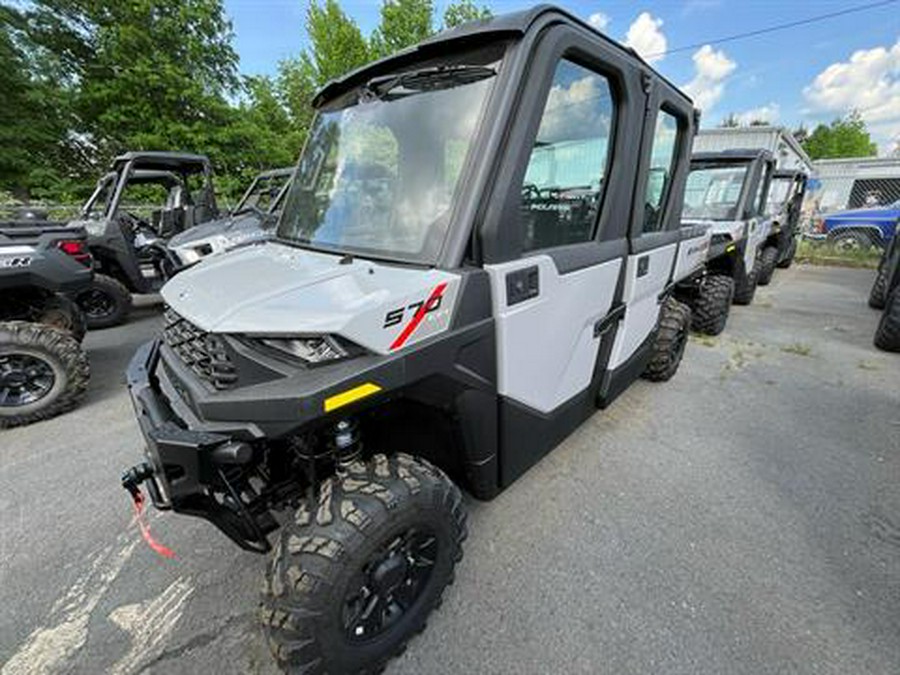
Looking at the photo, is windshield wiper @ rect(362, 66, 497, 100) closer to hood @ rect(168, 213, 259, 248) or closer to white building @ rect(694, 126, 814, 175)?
hood @ rect(168, 213, 259, 248)

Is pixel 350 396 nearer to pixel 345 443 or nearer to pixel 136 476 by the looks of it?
pixel 345 443

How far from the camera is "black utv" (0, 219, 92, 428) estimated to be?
10.5 feet

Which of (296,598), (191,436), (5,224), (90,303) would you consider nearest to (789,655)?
(296,598)

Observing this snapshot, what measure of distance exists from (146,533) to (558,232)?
2336mm

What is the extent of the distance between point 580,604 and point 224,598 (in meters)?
1.59

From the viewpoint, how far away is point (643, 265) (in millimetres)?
2539

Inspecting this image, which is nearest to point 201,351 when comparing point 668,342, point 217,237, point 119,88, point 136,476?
point 136,476

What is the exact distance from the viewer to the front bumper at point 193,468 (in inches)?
47.0

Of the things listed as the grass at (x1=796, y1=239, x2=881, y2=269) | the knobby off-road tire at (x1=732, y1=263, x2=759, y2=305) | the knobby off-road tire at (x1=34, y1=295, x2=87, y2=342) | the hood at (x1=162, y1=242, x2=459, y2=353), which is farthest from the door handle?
the grass at (x1=796, y1=239, x2=881, y2=269)

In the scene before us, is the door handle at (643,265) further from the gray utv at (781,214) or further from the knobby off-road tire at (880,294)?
the gray utv at (781,214)

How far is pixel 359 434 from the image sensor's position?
1.57 meters

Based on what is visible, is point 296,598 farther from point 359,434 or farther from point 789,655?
point 789,655

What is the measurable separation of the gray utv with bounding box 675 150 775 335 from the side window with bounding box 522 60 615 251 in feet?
10.4

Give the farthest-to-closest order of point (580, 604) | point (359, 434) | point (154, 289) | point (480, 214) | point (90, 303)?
1. point (154, 289)
2. point (90, 303)
3. point (580, 604)
4. point (359, 434)
5. point (480, 214)
